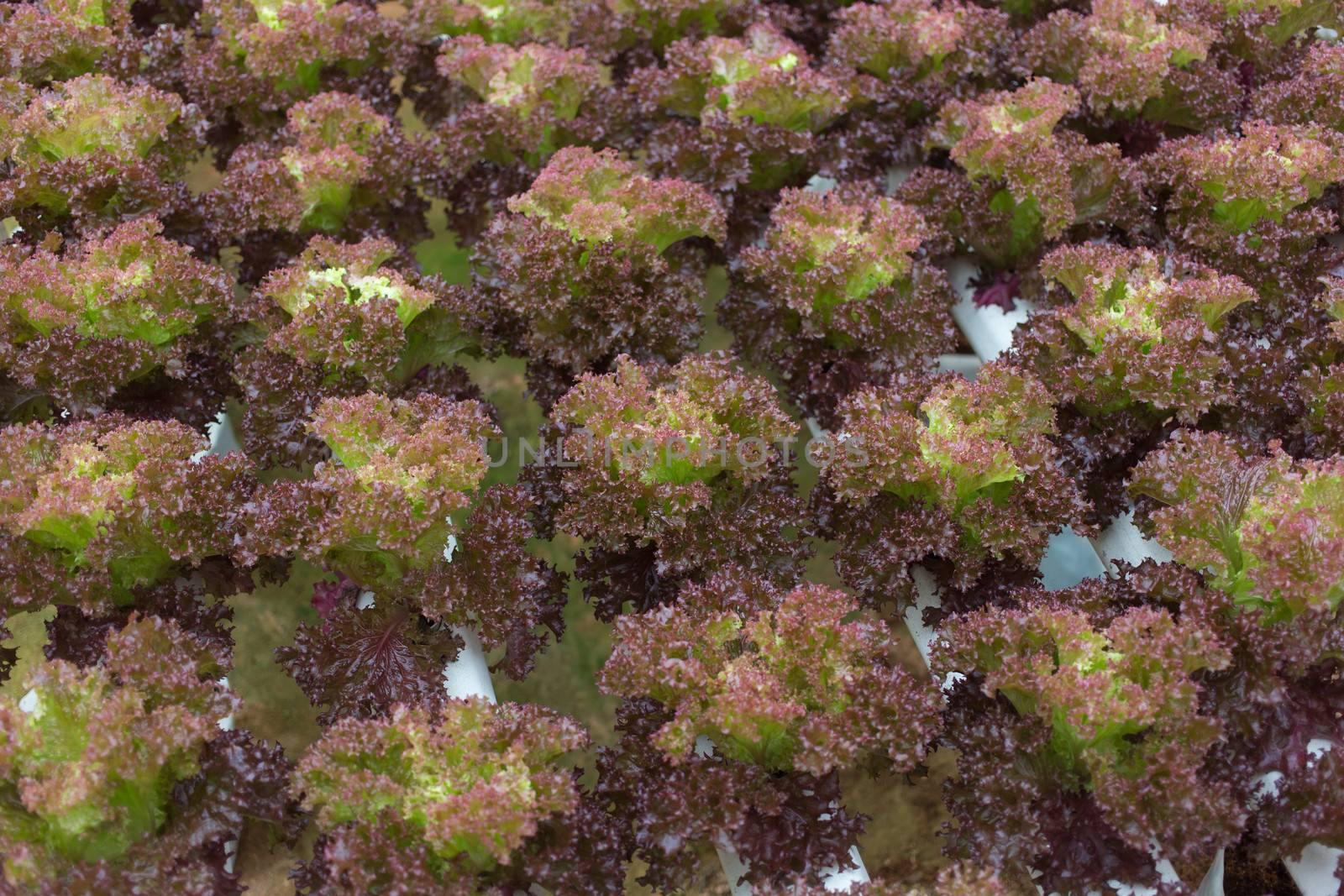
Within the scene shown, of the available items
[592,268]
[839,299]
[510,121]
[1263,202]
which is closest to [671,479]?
[592,268]

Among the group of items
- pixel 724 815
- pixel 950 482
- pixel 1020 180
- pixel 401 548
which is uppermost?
pixel 1020 180

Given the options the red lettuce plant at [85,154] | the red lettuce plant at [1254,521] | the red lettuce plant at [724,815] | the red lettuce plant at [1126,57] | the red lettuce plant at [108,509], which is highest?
the red lettuce plant at [1126,57]

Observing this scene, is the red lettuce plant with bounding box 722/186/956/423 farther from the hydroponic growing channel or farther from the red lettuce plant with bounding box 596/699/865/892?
the red lettuce plant with bounding box 596/699/865/892

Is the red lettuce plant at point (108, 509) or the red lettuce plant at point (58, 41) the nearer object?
the red lettuce plant at point (108, 509)

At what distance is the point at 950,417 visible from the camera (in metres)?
3.19

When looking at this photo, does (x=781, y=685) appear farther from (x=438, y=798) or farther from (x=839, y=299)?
(x=839, y=299)

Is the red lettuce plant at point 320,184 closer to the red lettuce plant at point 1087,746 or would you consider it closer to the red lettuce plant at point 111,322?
the red lettuce plant at point 111,322

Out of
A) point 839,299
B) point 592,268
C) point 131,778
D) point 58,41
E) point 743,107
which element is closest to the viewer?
point 131,778

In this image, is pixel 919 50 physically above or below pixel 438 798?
above

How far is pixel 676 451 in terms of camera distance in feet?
10.1

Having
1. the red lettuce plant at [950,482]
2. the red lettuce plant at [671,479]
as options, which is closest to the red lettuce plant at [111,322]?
the red lettuce plant at [671,479]

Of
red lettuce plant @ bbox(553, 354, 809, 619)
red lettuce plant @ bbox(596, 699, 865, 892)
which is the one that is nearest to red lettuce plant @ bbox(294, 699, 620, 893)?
red lettuce plant @ bbox(596, 699, 865, 892)

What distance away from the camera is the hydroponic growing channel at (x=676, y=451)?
106 inches

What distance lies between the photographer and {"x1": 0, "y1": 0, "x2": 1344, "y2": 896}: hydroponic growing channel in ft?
8.84
